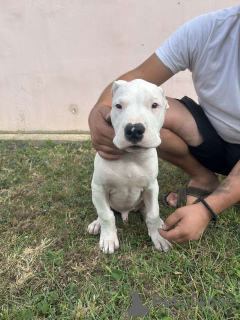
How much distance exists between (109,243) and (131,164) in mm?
663

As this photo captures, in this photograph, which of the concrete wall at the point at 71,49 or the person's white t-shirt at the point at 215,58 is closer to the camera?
the person's white t-shirt at the point at 215,58

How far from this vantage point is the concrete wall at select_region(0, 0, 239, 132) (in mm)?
4094

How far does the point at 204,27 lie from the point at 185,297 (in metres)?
2.05

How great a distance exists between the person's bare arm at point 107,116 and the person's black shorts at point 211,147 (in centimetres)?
50

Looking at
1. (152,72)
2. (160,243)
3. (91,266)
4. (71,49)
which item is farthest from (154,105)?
(71,49)

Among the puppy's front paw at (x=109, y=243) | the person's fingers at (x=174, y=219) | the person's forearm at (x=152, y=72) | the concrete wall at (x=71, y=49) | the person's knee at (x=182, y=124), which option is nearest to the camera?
the person's fingers at (x=174, y=219)

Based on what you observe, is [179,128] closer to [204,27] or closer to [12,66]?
[204,27]

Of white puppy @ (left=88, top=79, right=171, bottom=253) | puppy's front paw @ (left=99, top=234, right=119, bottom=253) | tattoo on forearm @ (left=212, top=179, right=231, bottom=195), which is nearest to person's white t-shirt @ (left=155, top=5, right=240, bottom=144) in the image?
tattoo on forearm @ (left=212, top=179, right=231, bottom=195)

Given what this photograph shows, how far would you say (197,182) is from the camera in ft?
9.55

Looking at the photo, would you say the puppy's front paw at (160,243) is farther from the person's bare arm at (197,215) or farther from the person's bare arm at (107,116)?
the person's bare arm at (107,116)

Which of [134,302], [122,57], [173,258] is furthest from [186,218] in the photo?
[122,57]

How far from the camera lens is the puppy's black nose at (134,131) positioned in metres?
1.51

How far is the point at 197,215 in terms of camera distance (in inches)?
79.7

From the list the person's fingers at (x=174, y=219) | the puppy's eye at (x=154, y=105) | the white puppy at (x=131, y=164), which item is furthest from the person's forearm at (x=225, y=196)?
the puppy's eye at (x=154, y=105)
